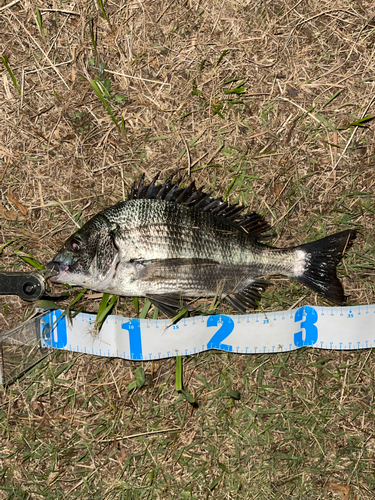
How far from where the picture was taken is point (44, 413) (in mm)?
3516

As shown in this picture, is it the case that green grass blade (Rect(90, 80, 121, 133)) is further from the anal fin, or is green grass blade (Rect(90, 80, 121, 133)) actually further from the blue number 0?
the blue number 0

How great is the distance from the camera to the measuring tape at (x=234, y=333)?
340cm

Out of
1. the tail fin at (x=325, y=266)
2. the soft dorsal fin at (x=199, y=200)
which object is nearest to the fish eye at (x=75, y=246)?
the soft dorsal fin at (x=199, y=200)

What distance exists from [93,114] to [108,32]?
29.7 inches

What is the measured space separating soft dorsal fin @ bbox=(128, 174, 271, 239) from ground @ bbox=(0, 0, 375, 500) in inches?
6.4

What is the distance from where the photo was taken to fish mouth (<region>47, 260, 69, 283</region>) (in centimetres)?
311

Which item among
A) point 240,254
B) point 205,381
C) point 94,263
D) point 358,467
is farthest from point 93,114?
point 358,467

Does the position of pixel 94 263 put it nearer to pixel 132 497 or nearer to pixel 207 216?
pixel 207 216

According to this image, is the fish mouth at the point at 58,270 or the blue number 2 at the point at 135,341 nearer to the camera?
the fish mouth at the point at 58,270

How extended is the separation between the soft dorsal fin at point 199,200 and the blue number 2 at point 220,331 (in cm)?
81

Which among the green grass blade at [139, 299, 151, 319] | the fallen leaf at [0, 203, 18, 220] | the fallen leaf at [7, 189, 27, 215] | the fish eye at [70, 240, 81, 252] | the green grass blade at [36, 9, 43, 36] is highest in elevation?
the green grass blade at [36, 9, 43, 36]

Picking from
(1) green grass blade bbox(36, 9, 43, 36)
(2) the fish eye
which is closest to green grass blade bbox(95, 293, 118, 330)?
(2) the fish eye

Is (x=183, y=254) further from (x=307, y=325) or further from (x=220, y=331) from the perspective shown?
(x=307, y=325)

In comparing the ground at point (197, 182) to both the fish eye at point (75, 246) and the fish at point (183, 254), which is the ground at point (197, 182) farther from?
the fish eye at point (75, 246)
